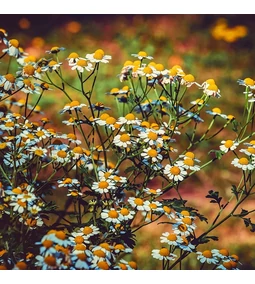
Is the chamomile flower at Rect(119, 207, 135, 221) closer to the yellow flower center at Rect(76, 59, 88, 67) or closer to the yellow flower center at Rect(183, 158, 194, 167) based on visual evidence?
the yellow flower center at Rect(183, 158, 194, 167)

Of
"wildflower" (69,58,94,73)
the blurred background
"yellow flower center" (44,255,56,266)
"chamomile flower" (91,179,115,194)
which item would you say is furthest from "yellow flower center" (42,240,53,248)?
the blurred background

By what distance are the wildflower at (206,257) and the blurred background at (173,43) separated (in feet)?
1.14

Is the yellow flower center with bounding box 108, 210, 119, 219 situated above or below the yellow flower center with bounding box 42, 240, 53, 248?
above

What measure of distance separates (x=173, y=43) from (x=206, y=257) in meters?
0.80

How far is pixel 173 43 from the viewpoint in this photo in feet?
5.84

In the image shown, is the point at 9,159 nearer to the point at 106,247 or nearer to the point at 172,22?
the point at 106,247

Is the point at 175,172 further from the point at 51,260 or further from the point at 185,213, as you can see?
the point at 51,260

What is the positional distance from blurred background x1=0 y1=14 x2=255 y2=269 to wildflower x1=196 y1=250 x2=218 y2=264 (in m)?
0.35

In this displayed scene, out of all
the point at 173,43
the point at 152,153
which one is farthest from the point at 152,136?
the point at 173,43

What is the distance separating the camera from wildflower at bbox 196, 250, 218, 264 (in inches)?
48.1

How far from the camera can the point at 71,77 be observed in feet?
6.35
